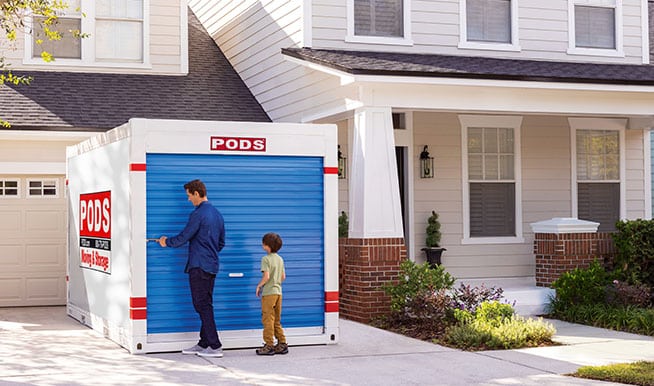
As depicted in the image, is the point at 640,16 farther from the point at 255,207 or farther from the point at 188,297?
the point at 188,297

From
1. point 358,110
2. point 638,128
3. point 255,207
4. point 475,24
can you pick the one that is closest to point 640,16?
point 638,128

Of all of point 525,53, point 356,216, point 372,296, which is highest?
point 525,53

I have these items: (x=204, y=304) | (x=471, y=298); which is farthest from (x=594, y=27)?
(x=204, y=304)

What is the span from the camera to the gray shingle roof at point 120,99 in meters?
16.5

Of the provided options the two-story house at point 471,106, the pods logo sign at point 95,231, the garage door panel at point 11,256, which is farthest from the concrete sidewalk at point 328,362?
the garage door panel at point 11,256

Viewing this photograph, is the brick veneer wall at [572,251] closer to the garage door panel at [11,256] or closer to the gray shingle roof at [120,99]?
the gray shingle roof at [120,99]

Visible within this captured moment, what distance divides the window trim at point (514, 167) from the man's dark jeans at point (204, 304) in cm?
705

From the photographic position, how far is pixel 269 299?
36.0ft

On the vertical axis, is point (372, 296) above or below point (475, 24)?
below

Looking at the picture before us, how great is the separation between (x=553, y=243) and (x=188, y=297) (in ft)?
21.5

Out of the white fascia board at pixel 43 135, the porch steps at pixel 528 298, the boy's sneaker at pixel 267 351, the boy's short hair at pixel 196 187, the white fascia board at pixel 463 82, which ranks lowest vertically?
the boy's sneaker at pixel 267 351

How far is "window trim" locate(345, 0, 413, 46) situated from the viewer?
15.5 meters

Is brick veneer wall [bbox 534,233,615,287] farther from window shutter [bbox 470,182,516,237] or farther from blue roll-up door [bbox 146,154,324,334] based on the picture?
blue roll-up door [bbox 146,154,324,334]

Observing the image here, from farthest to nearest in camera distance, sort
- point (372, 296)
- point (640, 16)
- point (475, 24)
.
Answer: point (640, 16), point (475, 24), point (372, 296)
